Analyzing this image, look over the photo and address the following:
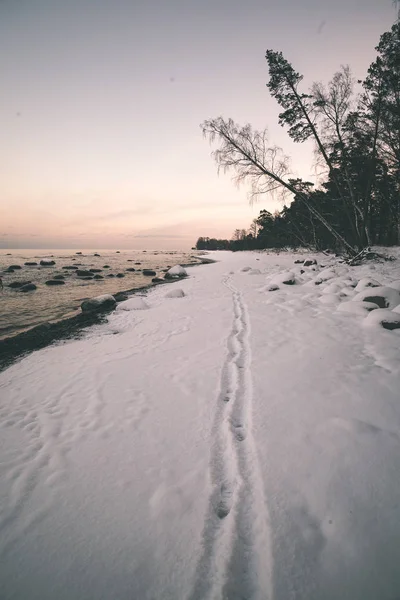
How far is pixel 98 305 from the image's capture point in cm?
983

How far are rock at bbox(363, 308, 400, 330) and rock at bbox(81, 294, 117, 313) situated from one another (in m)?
8.45

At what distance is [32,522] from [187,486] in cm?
130

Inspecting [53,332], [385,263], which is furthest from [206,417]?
[385,263]

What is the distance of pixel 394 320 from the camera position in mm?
5125

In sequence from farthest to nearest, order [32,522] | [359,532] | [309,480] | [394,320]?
[394,320] → [309,480] → [32,522] → [359,532]

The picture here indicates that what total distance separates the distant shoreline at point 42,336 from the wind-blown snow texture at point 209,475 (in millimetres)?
1428

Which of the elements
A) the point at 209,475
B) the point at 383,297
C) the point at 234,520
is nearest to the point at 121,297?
the point at 383,297

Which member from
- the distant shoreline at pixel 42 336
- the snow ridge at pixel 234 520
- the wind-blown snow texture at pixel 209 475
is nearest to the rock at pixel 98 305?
the distant shoreline at pixel 42 336

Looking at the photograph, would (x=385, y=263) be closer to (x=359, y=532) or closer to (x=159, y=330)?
(x=159, y=330)

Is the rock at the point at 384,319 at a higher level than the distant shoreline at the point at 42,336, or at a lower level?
higher

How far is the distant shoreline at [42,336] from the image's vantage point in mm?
6145

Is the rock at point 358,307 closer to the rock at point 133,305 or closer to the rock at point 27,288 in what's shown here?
the rock at point 133,305

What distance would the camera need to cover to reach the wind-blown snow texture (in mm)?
1637

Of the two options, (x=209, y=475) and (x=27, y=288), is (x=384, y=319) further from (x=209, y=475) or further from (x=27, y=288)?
(x=27, y=288)
